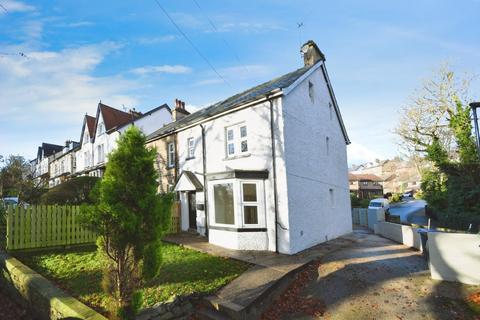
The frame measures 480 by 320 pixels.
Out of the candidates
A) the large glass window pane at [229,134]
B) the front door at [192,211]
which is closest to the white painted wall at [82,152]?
the front door at [192,211]

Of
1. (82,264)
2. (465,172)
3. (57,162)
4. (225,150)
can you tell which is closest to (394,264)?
(225,150)

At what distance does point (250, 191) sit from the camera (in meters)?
12.4

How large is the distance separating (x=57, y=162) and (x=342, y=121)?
41.7m

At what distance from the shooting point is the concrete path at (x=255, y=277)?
269 inches

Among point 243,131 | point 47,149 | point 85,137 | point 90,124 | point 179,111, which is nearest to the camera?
point 243,131

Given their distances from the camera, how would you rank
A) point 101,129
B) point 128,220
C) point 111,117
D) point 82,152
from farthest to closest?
point 82,152 < point 101,129 < point 111,117 < point 128,220

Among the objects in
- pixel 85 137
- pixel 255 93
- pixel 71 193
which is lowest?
pixel 71 193

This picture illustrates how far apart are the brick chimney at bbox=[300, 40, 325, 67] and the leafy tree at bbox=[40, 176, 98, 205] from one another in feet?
49.3

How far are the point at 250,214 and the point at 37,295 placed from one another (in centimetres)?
762

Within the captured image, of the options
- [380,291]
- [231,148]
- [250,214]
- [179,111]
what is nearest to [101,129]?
[179,111]

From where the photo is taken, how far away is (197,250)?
1164 cm

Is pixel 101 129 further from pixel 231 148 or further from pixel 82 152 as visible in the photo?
pixel 231 148

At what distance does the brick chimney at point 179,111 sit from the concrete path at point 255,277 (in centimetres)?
1311

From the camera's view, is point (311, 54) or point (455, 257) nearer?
point (455, 257)
